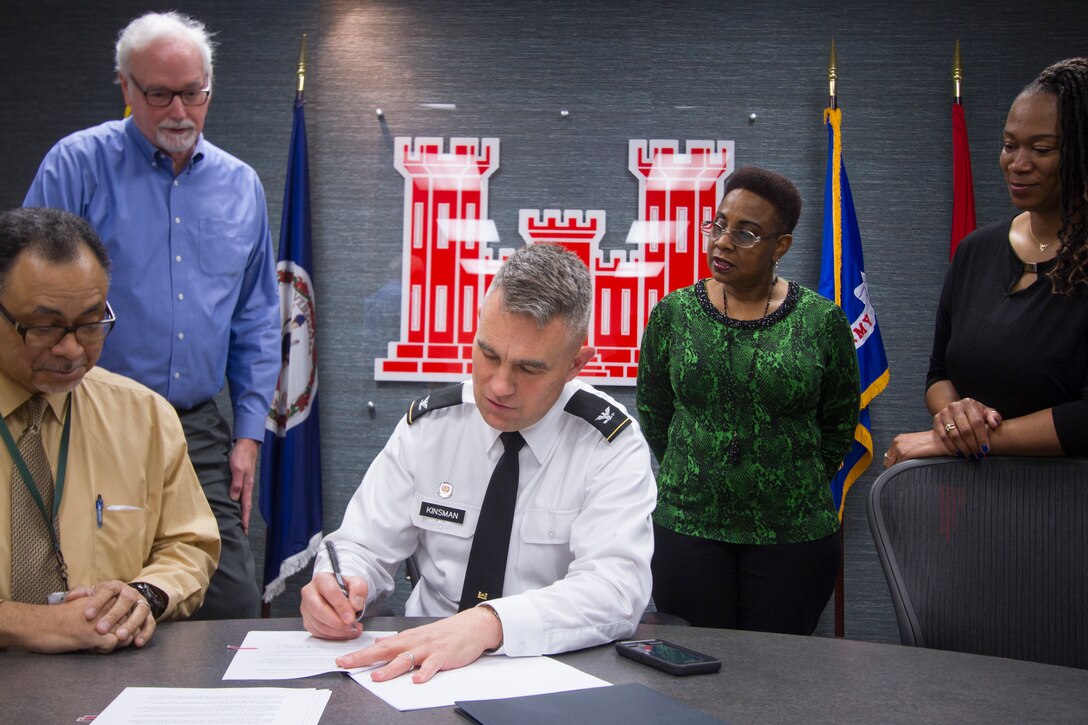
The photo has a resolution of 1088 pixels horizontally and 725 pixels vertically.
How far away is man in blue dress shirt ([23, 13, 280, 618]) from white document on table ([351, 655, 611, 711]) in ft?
3.82

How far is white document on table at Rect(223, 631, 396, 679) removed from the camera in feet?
4.00

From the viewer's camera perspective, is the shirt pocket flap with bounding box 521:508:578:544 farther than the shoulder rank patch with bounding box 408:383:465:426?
No

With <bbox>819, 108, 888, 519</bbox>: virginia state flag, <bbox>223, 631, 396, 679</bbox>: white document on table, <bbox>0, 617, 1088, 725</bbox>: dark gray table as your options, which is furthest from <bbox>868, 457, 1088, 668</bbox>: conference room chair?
<bbox>819, 108, 888, 519</bbox>: virginia state flag

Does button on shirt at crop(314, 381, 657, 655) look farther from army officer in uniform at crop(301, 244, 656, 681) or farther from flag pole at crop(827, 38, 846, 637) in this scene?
flag pole at crop(827, 38, 846, 637)

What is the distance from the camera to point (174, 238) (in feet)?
7.75

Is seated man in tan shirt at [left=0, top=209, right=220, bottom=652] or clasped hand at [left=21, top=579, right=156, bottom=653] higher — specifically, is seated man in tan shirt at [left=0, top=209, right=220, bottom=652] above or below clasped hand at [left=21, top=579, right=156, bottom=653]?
above

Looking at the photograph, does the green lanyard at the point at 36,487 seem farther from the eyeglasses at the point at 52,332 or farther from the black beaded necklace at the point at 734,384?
the black beaded necklace at the point at 734,384

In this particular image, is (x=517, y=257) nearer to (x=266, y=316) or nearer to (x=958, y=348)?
(x=958, y=348)

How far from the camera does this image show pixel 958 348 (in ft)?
6.39

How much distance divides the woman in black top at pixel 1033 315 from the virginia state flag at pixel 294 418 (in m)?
2.42

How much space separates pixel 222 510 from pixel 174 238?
70 centimetres

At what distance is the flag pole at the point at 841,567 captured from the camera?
3.45 meters

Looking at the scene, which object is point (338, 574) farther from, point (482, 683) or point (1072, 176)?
point (1072, 176)

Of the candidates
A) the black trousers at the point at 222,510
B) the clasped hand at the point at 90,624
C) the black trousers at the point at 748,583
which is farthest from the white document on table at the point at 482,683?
the black trousers at the point at 222,510
